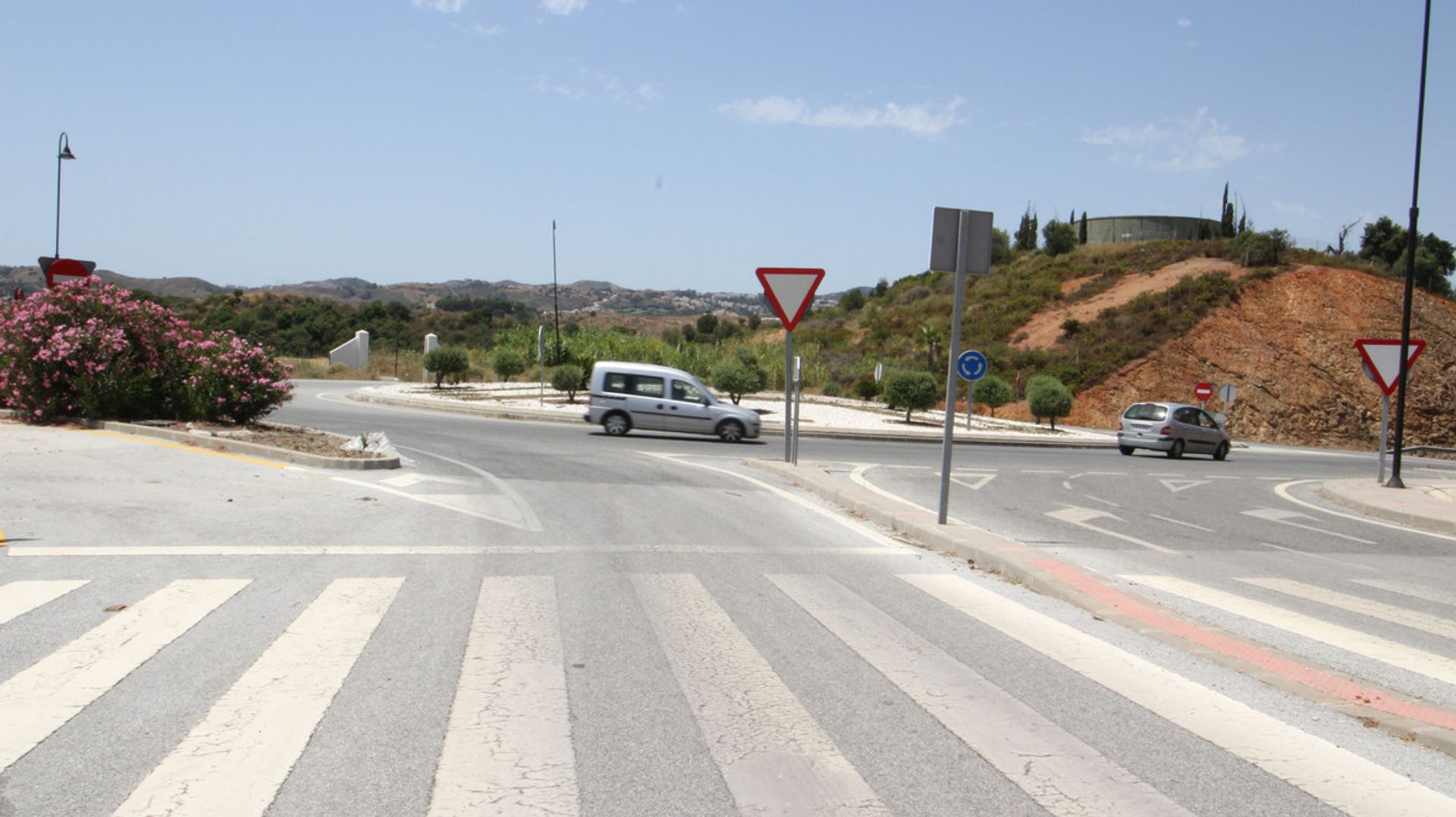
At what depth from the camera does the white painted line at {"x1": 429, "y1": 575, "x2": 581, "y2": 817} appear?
13.0 ft

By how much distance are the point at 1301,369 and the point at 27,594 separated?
66.0 metres

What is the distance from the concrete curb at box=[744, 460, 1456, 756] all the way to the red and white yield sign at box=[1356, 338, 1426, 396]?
34.4 feet

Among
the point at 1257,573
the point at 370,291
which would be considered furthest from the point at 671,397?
the point at 370,291

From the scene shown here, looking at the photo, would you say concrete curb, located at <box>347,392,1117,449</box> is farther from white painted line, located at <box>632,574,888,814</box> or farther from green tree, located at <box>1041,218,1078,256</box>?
green tree, located at <box>1041,218,1078,256</box>

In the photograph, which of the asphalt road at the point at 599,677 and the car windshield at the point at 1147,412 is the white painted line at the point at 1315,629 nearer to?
the asphalt road at the point at 599,677

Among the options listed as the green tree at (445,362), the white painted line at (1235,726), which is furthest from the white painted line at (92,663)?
the green tree at (445,362)

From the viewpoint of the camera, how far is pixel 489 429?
25.7 m

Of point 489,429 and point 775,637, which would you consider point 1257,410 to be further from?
point 775,637

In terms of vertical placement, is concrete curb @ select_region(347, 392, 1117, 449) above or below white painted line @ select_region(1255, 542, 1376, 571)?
above

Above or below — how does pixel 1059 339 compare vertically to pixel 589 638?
above

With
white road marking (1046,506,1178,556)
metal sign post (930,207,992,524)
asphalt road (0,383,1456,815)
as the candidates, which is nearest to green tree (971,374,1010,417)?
white road marking (1046,506,1178,556)

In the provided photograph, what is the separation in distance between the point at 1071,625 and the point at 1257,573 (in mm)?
3962

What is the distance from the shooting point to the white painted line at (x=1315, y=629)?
662 centimetres

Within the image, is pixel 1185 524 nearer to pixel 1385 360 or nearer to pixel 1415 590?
pixel 1415 590
